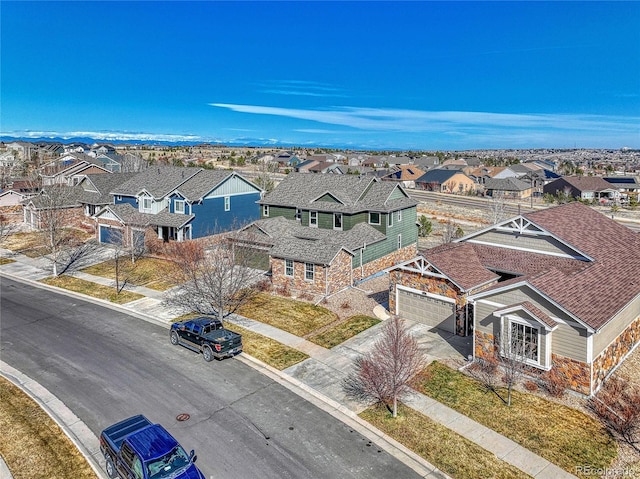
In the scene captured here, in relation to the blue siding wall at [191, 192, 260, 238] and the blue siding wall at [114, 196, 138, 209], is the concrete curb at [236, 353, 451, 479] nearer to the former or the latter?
the blue siding wall at [191, 192, 260, 238]

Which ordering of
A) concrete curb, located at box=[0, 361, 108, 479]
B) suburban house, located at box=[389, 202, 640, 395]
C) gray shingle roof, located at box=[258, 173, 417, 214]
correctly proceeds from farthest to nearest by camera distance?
gray shingle roof, located at box=[258, 173, 417, 214], suburban house, located at box=[389, 202, 640, 395], concrete curb, located at box=[0, 361, 108, 479]

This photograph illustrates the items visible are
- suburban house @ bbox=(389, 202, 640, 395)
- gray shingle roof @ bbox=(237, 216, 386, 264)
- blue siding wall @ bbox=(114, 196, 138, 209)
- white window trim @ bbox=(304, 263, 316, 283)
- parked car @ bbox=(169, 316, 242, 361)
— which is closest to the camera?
suburban house @ bbox=(389, 202, 640, 395)

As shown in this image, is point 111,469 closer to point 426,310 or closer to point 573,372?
point 573,372

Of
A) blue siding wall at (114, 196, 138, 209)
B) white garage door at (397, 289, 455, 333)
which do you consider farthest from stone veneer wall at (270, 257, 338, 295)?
blue siding wall at (114, 196, 138, 209)

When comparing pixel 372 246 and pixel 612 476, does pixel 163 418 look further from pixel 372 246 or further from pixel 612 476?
pixel 372 246

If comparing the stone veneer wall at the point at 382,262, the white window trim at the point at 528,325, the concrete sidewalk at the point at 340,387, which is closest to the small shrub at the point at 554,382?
the white window trim at the point at 528,325

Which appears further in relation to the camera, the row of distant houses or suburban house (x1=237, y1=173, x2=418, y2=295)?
suburban house (x1=237, y1=173, x2=418, y2=295)
